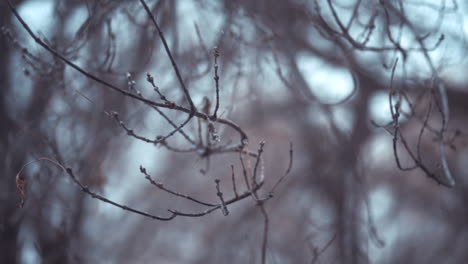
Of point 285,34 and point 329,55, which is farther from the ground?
point 329,55

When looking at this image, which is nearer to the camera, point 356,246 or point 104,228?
point 356,246

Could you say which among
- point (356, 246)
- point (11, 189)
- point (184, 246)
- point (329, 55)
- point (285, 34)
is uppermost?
point (184, 246)

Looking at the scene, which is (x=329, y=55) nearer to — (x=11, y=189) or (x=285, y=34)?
(x=285, y=34)

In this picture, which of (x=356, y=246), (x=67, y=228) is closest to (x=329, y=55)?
(x=356, y=246)

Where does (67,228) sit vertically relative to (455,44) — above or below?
below

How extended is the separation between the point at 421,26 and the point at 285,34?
0.96 metres

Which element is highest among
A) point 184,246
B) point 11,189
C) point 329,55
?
point 184,246

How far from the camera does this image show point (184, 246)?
8.18 metres

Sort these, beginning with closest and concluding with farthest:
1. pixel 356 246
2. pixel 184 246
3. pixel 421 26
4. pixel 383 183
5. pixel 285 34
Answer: pixel 421 26
pixel 285 34
pixel 356 246
pixel 383 183
pixel 184 246

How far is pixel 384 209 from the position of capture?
6.57 meters

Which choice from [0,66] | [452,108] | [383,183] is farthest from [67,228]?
[383,183]

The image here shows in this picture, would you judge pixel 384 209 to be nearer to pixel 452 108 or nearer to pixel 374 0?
pixel 452 108

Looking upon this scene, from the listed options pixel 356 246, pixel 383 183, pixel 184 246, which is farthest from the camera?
pixel 184 246

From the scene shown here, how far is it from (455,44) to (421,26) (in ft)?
0.81
